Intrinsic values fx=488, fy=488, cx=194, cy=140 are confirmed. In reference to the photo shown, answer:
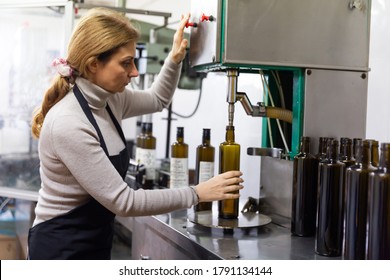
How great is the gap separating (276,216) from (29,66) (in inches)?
76.5

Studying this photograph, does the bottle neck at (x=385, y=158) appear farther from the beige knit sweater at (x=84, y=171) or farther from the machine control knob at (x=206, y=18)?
the machine control knob at (x=206, y=18)

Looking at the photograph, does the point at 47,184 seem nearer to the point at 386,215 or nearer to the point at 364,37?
the point at 386,215

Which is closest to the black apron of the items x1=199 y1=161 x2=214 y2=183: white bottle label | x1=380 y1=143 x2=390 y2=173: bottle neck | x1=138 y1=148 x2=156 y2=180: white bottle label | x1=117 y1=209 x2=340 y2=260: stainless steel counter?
x1=117 y1=209 x2=340 y2=260: stainless steel counter

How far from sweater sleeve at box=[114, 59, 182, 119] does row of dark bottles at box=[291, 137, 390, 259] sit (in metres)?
0.63

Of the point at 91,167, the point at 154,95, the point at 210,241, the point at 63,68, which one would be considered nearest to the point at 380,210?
the point at 210,241

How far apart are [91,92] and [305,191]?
0.67 metres

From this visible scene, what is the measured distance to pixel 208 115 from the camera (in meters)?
2.75

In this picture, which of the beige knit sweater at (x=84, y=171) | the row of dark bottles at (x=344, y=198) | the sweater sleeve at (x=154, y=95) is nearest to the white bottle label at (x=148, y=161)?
the sweater sleeve at (x=154, y=95)

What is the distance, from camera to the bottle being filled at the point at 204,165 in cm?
162

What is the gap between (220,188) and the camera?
4.37 feet

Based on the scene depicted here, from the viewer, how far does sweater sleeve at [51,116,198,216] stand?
4.13 feet
